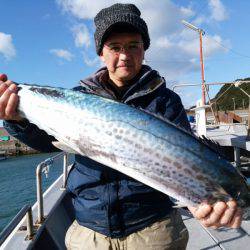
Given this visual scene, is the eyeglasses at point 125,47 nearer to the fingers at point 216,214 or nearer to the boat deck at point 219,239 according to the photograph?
the fingers at point 216,214

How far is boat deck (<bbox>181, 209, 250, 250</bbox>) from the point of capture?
4.85 m

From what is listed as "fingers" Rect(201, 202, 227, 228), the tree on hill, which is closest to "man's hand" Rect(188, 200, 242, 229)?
"fingers" Rect(201, 202, 227, 228)

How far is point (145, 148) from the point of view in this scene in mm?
2197

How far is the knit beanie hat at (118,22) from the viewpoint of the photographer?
8.32 ft

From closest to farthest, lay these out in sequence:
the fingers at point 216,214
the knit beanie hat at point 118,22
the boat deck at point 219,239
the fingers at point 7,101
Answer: the fingers at point 216,214
the fingers at point 7,101
the knit beanie hat at point 118,22
the boat deck at point 219,239

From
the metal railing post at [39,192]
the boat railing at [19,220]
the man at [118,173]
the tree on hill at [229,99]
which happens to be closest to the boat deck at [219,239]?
the metal railing post at [39,192]

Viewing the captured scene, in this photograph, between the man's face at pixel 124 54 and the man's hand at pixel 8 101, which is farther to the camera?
the man's face at pixel 124 54

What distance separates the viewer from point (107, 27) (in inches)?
101

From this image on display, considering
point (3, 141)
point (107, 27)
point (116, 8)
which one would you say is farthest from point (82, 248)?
point (3, 141)

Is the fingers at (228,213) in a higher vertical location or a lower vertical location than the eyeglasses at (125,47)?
lower

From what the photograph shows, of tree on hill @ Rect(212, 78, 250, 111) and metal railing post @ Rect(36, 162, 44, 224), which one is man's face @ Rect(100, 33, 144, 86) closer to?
metal railing post @ Rect(36, 162, 44, 224)

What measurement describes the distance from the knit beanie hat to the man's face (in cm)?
4

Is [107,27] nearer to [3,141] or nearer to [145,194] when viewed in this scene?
[145,194]

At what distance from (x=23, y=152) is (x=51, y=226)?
77369mm
